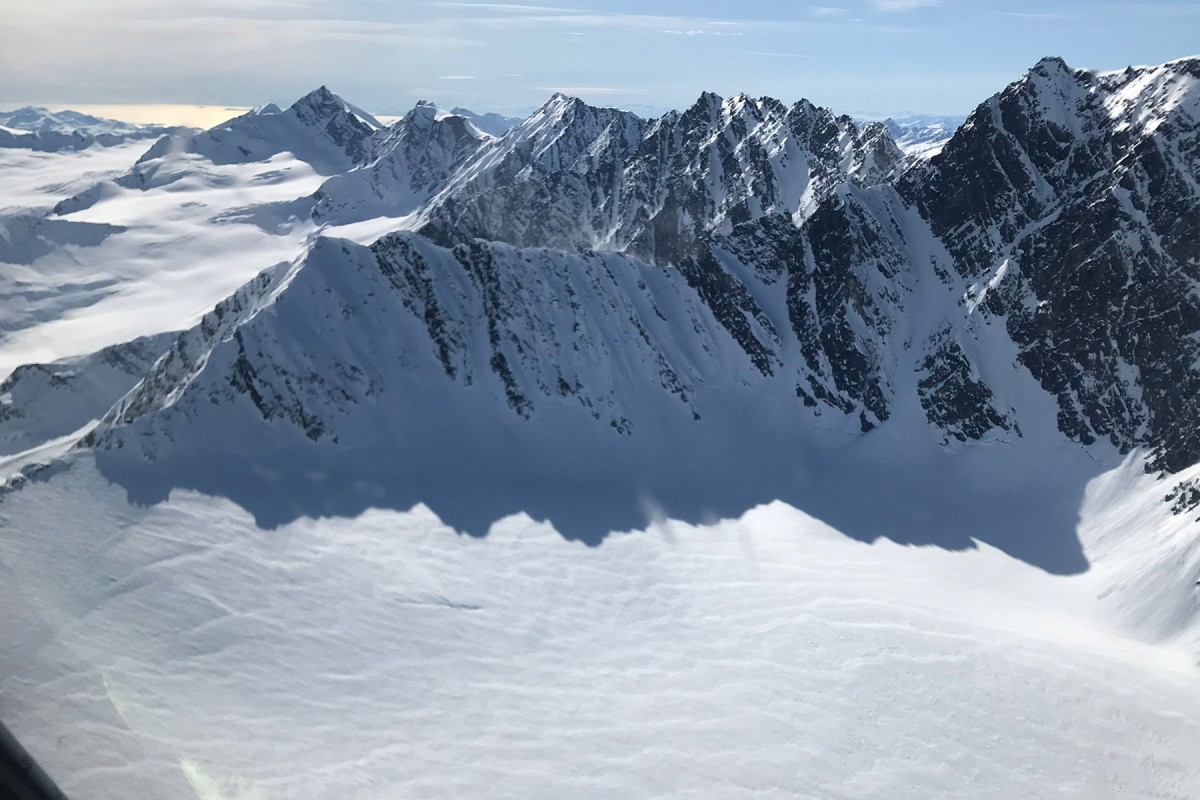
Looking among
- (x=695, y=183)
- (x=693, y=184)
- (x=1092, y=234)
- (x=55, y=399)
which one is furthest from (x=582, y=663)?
(x=695, y=183)

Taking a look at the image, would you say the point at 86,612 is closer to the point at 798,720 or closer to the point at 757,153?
the point at 798,720

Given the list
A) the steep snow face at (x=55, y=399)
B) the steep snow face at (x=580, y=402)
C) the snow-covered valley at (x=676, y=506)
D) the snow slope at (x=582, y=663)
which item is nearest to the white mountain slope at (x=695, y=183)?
the snow-covered valley at (x=676, y=506)

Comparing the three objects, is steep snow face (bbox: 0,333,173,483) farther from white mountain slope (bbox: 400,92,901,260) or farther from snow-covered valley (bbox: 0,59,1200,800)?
white mountain slope (bbox: 400,92,901,260)

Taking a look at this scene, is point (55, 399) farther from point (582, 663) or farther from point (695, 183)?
point (695, 183)

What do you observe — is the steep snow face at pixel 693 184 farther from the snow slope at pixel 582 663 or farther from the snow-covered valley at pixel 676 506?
the snow slope at pixel 582 663

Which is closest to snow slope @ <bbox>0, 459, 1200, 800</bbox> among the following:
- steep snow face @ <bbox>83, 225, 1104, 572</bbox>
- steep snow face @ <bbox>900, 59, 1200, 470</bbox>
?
steep snow face @ <bbox>83, 225, 1104, 572</bbox>

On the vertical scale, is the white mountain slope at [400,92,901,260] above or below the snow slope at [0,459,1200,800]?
above
